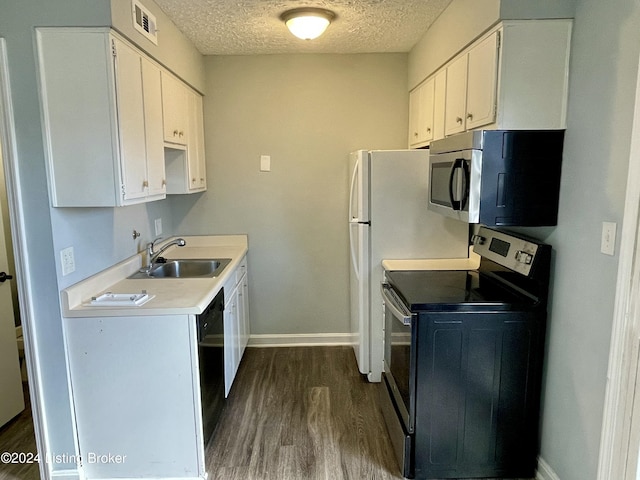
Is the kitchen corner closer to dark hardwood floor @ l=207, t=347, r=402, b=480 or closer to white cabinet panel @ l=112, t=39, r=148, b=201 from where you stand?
dark hardwood floor @ l=207, t=347, r=402, b=480

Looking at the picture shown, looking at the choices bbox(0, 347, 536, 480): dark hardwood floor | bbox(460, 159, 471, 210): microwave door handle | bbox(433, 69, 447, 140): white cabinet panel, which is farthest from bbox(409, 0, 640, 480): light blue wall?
bbox(0, 347, 536, 480): dark hardwood floor

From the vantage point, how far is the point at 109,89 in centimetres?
195

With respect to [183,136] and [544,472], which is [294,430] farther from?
Answer: [183,136]

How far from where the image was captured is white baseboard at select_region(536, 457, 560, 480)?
205 cm

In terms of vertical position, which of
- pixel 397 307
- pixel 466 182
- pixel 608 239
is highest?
pixel 466 182

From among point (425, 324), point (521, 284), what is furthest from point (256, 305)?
point (521, 284)

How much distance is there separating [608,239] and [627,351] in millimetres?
412

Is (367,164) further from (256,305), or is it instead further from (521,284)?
(256,305)

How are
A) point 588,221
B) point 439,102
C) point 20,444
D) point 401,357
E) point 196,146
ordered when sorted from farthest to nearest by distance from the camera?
point 196,146
point 439,102
point 20,444
point 401,357
point 588,221

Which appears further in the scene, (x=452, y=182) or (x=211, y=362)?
(x=211, y=362)

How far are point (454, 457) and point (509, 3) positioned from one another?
2.08 metres

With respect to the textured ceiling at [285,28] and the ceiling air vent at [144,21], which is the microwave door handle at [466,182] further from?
the ceiling air vent at [144,21]

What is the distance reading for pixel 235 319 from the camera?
309 centimetres

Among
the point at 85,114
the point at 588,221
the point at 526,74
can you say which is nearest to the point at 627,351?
the point at 588,221
